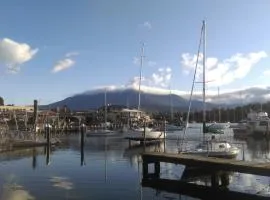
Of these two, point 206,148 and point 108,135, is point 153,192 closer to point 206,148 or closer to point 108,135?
point 206,148

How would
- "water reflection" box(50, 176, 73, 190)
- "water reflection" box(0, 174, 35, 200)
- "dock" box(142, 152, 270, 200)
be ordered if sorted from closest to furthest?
"water reflection" box(0, 174, 35, 200), "dock" box(142, 152, 270, 200), "water reflection" box(50, 176, 73, 190)

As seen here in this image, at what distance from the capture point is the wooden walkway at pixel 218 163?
1070 inches

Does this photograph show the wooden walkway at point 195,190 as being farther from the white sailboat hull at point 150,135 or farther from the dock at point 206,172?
the white sailboat hull at point 150,135

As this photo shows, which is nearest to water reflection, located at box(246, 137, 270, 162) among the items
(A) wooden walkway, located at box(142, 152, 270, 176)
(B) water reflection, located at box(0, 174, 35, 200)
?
(A) wooden walkway, located at box(142, 152, 270, 176)

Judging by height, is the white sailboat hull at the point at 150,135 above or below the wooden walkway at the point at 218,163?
above

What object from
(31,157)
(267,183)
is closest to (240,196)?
(267,183)

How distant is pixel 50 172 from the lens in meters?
38.5

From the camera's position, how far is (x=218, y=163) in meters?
29.8

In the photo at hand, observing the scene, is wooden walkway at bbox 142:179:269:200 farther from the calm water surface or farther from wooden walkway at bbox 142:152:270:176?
wooden walkway at bbox 142:152:270:176

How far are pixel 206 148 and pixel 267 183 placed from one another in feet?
31.3

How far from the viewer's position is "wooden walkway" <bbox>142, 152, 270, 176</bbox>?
89.1 ft

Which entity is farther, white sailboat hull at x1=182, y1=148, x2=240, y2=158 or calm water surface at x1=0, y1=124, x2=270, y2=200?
white sailboat hull at x1=182, y1=148, x2=240, y2=158

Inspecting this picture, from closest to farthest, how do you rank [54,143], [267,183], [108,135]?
[267,183] < [54,143] < [108,135]

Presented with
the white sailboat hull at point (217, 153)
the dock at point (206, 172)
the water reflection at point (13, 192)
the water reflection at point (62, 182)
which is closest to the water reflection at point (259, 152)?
the white sailboat hull at point (217, 153)
